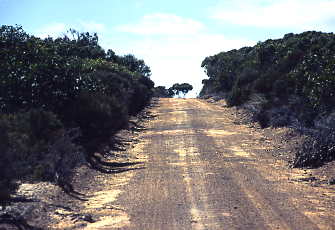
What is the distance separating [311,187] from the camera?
15.9 metres

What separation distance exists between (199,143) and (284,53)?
18.8 m

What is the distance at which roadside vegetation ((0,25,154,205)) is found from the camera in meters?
12.3

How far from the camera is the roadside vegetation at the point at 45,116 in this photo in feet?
40.4

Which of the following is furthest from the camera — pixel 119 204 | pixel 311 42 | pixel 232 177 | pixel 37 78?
pixel 311 42

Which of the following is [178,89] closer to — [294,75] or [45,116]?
[294,75]

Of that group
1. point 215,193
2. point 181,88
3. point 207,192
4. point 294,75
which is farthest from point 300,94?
point 181,88

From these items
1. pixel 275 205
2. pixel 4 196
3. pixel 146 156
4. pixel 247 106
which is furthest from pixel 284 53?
pixel 4 196

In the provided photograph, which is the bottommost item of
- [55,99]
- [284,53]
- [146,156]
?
[146,156]

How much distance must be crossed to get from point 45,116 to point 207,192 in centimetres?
573

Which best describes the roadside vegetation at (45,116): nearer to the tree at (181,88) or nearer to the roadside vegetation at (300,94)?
the roadside vegetation at (300,94)

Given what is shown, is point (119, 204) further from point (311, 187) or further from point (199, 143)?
point (199, 143)

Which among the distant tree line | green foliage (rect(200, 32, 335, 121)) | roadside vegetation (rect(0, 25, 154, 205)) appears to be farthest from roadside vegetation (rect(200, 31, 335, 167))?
the distant tree line

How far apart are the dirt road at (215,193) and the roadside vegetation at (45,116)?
6.18ft

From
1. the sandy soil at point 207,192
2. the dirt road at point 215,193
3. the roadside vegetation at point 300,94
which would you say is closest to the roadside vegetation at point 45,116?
the sandy soil at point 207,192
